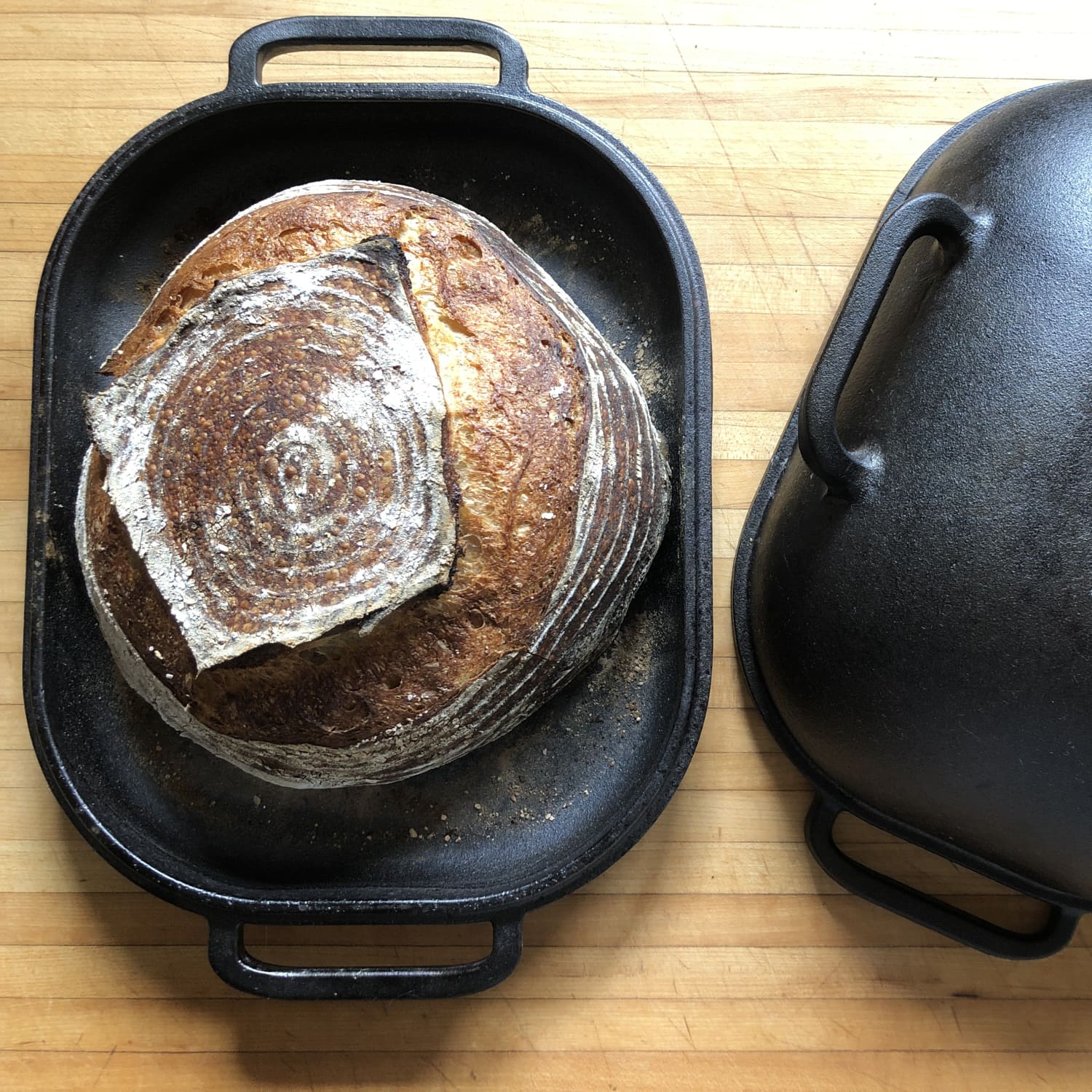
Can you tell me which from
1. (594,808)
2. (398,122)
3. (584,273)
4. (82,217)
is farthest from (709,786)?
(82,217)

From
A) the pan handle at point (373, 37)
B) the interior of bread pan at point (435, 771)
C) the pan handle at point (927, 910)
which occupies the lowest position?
the pan handle at point (927, 910)

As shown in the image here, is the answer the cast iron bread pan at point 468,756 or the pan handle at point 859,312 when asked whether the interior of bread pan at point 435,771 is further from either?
the pan handle at point 859,312

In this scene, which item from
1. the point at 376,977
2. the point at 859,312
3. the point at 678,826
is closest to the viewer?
the point at 859,312

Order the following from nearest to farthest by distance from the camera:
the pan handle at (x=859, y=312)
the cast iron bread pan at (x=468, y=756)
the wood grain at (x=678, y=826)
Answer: the pan handle at (x=859, y=312) < the cast iron bread pan at (x=468, y=756) < the wood grain at (x=678, y=826)

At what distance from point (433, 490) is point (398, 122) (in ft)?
1.55

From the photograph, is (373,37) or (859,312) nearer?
(859,312)

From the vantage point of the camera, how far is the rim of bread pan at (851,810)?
3.04ft

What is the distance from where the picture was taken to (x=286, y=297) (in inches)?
27.9

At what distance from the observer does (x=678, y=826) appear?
1.00m

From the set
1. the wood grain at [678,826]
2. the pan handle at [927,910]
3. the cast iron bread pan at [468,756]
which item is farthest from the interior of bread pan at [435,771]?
the pan handle at [927,910]

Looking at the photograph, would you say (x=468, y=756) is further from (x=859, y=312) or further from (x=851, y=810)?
(x=859, y=312)

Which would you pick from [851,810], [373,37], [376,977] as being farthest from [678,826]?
[373,37]

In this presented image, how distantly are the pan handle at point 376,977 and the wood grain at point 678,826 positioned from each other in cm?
15

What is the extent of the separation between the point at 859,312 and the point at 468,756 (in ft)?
1.97
